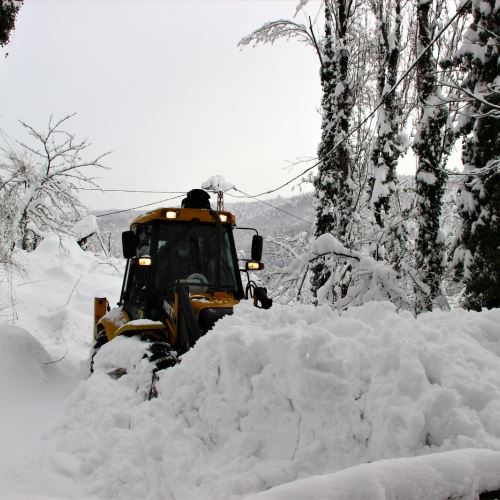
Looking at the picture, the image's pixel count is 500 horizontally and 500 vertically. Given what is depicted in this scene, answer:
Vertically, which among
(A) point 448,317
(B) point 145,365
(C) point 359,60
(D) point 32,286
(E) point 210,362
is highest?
(C) point 359,60

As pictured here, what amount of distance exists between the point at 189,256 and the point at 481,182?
433cm

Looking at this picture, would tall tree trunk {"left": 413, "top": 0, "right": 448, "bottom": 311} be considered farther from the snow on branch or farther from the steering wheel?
the steering wheel

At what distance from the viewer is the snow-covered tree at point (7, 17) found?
794cm

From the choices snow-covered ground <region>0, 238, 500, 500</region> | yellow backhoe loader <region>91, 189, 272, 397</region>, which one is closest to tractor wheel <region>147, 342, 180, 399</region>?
snow-covered ground <region>0, 238, 500, 500</region>

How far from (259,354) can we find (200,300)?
206 centimetres

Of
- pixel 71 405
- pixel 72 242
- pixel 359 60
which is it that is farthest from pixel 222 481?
pixel 72 242

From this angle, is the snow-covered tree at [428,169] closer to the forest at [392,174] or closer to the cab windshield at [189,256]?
the forest at [392,174]

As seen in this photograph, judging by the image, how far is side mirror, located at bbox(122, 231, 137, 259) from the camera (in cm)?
604

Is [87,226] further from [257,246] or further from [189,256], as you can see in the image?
[257,246]

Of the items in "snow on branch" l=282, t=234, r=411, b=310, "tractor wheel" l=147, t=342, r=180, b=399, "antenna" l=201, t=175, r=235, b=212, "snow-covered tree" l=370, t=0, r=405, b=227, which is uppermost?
"snow-covered tree" l=370, t=0, r=405, b=227

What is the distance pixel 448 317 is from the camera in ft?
13.8

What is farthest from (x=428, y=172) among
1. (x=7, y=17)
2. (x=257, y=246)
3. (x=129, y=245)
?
(x=7, y=17)

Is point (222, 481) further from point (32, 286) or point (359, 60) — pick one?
point (359, 60)

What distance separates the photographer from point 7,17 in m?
8.02
